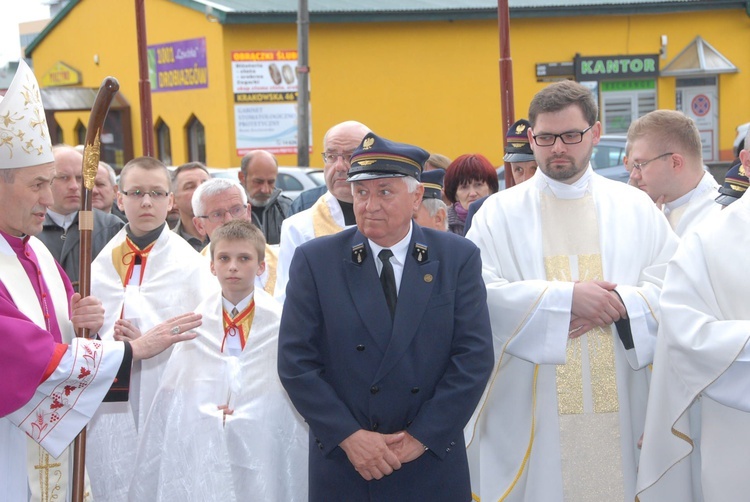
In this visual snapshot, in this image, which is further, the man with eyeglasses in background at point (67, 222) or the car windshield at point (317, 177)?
the car windshield at point (317, 177)

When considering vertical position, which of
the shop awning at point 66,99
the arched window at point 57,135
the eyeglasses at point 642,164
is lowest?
the eyeglasses at point 642,164

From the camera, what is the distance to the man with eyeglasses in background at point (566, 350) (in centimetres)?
401

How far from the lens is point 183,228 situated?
6297 mm

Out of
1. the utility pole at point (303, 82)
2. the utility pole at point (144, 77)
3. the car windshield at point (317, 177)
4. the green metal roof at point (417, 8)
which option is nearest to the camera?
the utility pole at point (144, 77)

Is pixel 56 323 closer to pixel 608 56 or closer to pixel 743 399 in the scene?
pixel 743 399

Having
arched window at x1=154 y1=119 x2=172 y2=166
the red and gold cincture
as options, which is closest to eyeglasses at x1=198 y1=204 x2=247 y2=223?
the red and gold cincture

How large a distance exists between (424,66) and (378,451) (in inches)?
769

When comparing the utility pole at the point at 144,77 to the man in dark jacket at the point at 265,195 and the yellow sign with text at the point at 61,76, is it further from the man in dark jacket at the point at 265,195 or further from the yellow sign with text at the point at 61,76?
the yellow sign with text at the point at 61,76

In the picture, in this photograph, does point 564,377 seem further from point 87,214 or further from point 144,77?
point 144,77

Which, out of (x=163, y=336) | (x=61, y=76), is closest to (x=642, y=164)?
(x=163, y=336)

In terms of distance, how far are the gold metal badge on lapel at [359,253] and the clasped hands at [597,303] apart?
0.92m

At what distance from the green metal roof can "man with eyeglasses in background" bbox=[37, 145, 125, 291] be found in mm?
14986

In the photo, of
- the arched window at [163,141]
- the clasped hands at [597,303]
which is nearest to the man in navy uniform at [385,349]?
the clasped hands at [597,303]

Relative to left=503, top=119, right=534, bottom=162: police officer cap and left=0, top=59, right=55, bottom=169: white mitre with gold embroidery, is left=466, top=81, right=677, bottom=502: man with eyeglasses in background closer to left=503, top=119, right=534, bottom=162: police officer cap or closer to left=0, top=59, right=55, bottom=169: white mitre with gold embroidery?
left=503, top=119, right=534, bottom=162: police officer cap
